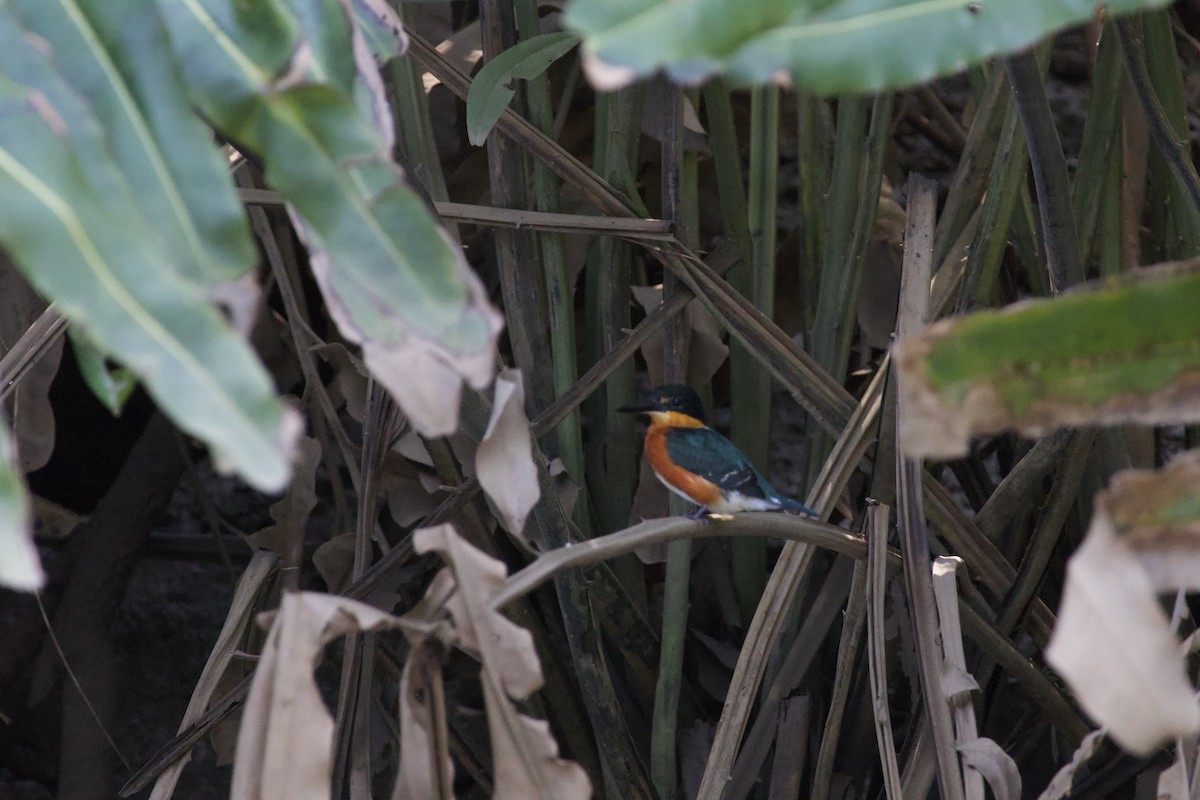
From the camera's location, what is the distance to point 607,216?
5.09 feet

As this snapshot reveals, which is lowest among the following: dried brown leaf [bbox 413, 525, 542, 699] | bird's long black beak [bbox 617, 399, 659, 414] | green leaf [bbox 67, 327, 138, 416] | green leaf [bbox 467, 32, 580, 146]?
dried brown leaf [bbox 413, 525, 542, 699]

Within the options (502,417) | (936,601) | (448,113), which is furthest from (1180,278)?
(448,113)

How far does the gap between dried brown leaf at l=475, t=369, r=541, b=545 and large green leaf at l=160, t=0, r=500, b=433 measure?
0.12 meters

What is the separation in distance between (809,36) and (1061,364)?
0.23 meters

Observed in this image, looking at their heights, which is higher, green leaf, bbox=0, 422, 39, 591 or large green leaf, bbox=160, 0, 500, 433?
large green leaf, bbox=160, 0, 500, 433

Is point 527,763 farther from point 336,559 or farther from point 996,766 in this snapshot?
point 336,559

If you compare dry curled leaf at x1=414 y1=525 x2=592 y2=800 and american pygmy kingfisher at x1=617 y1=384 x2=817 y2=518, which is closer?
dry curled leaf at x1=414 y1=525 x2=592 y2=800

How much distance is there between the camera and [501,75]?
1.32 meters

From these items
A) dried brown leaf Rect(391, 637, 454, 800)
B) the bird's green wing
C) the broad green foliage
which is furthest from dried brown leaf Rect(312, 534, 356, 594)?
the broad green foliage

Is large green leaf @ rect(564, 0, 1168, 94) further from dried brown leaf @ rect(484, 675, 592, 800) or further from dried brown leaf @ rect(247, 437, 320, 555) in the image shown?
dried brown leaf @ rect(247, 437, 320, 555)

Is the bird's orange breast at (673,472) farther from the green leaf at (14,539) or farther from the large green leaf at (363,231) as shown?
the green leaf at (14,539)

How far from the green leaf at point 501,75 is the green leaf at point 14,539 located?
2.62 ft

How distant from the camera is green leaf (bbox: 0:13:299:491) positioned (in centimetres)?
54

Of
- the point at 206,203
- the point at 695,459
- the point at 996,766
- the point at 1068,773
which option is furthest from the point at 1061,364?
the point at 695,459
